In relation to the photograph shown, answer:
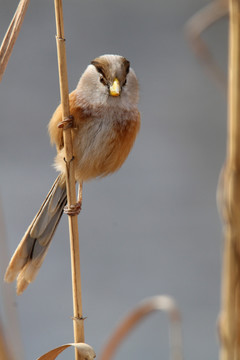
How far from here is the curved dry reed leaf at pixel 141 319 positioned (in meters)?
1.13

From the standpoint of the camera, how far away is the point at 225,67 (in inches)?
139

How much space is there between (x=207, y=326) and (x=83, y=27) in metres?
1.87

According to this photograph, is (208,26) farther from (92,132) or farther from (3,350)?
(3,350)

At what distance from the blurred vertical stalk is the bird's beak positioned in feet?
1.88

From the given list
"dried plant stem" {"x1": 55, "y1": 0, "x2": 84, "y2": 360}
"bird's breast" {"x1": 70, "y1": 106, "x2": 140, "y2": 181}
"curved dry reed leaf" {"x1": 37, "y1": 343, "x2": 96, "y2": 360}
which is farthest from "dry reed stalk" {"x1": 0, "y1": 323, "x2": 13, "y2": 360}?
"bird's breast" {"x1": 70, "y1": 106, "x2": 140, "y2": 181}

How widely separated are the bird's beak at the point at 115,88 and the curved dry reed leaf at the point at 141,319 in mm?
530

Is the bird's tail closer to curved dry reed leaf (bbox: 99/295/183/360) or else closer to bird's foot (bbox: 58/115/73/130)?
bird's foot (bbox: 58/115/73/130)

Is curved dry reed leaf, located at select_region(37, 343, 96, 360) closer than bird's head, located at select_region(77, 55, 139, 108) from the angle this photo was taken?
Yes

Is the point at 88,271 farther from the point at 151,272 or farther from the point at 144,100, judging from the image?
the point at 144,100

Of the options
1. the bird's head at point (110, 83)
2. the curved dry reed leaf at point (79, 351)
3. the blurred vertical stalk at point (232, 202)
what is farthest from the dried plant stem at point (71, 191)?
the blurred vertical stalk at point (232, 202)

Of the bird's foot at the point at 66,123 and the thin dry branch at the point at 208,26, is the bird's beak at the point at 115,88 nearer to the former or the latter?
the bird's foot at the point at 66,123

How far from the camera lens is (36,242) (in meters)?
1.67

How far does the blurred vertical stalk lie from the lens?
0.92 metres

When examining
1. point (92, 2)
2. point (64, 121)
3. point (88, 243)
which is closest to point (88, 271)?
point (88, 243)
